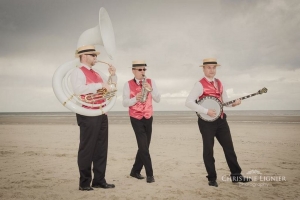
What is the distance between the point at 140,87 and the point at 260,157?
4.39 meters

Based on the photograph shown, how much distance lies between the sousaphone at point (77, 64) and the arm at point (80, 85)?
0.49 feet

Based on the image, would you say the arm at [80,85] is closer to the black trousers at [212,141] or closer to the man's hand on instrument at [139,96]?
the man's hand on instrument at [139,96]

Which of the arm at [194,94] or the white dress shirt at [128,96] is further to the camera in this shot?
the white dress shirt at [128,96]

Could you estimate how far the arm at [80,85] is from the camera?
4055mm

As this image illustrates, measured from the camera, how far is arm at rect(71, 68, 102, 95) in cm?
405

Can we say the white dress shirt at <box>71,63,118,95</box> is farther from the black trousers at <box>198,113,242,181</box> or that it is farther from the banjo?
the black trousers at <box>198,113,242,181</box>

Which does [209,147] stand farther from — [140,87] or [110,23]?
[110,23]

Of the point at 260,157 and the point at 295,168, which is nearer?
the point at 295,168

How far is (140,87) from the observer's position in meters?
5.04

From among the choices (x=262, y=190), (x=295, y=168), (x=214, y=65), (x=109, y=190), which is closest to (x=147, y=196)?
(x=109, y=190)

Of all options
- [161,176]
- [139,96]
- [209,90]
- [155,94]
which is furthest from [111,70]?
[161,176]

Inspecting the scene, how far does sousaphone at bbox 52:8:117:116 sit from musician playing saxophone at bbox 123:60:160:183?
1.69 ft

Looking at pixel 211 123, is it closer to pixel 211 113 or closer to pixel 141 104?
pixel 211 113

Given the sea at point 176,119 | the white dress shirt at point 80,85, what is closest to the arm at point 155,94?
the white dress shirt at point 80,85
